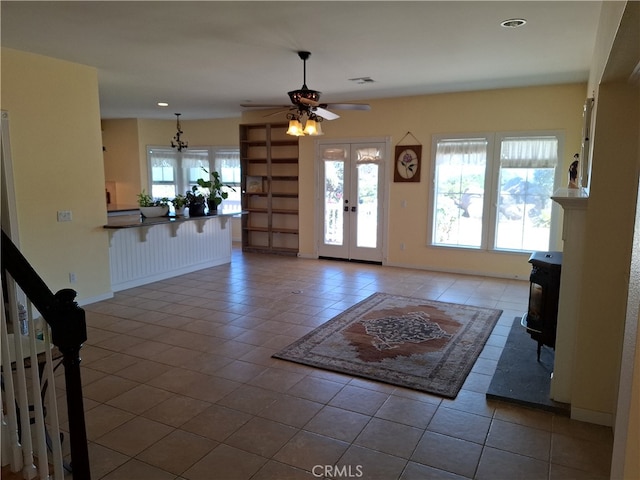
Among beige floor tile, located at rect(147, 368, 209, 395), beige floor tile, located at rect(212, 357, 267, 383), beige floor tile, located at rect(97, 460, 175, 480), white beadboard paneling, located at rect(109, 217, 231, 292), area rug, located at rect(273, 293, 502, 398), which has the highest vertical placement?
white beadboard paneling, located at rect(109, 217, 231, 292)

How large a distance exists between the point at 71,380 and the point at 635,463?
→ 186cm

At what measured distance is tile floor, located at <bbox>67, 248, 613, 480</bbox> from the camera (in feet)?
7.77

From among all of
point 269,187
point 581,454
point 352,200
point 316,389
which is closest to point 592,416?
point 581,454

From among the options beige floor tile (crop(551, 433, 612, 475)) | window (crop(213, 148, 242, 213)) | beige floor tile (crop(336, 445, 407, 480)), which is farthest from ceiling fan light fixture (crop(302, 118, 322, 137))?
window (crop(213, 148, 242, 213))

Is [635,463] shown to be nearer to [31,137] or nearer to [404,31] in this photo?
[404,31]

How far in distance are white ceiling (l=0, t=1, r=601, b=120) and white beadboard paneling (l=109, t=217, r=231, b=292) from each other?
2059mm

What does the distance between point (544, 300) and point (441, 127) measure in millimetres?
4032

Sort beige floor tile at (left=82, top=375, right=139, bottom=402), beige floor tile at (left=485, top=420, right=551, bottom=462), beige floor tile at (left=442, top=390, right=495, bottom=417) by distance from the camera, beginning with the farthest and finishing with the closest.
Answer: beige floor tile at (left=82, top=375, right=139, bottom=402)
beige floor tile at (left=442, top=390, right=495, bottom=417)
beige floor tile at (left=485, top=420, right=551, bottom=462)

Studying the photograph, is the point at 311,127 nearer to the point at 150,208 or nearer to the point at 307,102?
the point at 307,102

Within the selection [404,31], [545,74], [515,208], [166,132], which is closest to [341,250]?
[515,208]

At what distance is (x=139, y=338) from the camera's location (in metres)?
4.20

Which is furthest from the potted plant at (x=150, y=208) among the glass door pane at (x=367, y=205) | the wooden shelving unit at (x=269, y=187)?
the glass door pane at (x=367, y=205)

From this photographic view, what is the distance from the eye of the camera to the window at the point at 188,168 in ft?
33.1

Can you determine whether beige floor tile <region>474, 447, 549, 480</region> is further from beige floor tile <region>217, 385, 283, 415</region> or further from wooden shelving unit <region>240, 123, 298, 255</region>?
wooden shelving unit <region>240, 123, 298, 255</region>
